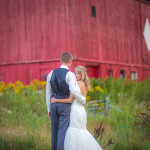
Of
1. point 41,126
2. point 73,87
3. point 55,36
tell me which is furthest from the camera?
point 55,36

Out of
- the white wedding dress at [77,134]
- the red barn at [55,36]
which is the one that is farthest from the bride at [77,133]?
the red barn at [55,36]

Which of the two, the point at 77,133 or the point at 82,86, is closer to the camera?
the point at 77,133

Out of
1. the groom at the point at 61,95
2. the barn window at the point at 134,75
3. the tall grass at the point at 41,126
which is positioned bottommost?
the tall grass at the point at 41,126

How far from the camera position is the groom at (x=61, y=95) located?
3.76m

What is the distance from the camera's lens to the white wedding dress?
12.2ft

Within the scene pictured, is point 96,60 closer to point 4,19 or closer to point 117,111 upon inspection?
point 4,19

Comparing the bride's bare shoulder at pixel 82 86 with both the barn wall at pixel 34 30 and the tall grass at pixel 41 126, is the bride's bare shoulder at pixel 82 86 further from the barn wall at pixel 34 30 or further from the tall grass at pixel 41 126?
the barn wall at pixel 34 30

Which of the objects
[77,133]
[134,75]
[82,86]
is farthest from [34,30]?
[77,133]

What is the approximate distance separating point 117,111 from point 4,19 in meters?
10.0

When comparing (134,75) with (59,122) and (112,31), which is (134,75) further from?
(59,122)

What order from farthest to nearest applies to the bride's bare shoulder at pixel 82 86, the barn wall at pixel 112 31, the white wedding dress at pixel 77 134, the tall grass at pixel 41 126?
the barn wall at pixel 112 31, the tall grass at pixel 41 126, the bride's bare shoulder at pixel 82 86, the white wedding dress at pixel 77 134

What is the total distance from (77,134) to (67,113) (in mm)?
353

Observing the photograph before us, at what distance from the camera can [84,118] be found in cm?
393

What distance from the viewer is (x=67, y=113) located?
151 inches
